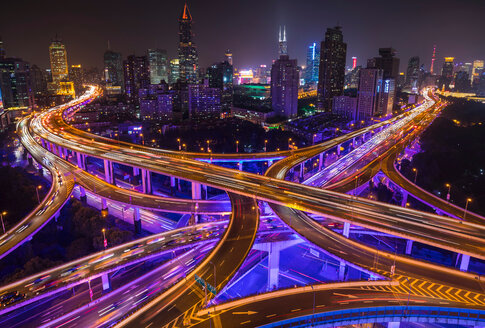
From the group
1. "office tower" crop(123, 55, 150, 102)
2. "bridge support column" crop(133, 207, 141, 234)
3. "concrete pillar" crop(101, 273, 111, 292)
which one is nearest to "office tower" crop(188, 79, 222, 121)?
Result: "office tower" crop(123, 55, 150, 102)

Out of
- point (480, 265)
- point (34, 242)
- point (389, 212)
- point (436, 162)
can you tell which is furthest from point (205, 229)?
point (436, 162)

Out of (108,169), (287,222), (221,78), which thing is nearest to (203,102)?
(221,78)

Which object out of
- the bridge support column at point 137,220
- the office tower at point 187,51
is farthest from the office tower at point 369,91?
the bridge support column at point 137,220

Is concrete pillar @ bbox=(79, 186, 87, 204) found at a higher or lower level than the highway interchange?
lower

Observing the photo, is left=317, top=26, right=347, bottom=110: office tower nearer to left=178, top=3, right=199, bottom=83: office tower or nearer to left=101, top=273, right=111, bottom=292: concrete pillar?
left=178, top=3, right=199, bottom=83: office tower

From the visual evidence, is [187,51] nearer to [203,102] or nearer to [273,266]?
[203,102]

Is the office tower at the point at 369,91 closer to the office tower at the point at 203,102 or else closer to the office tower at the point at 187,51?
the office tower at the point at 203,102
